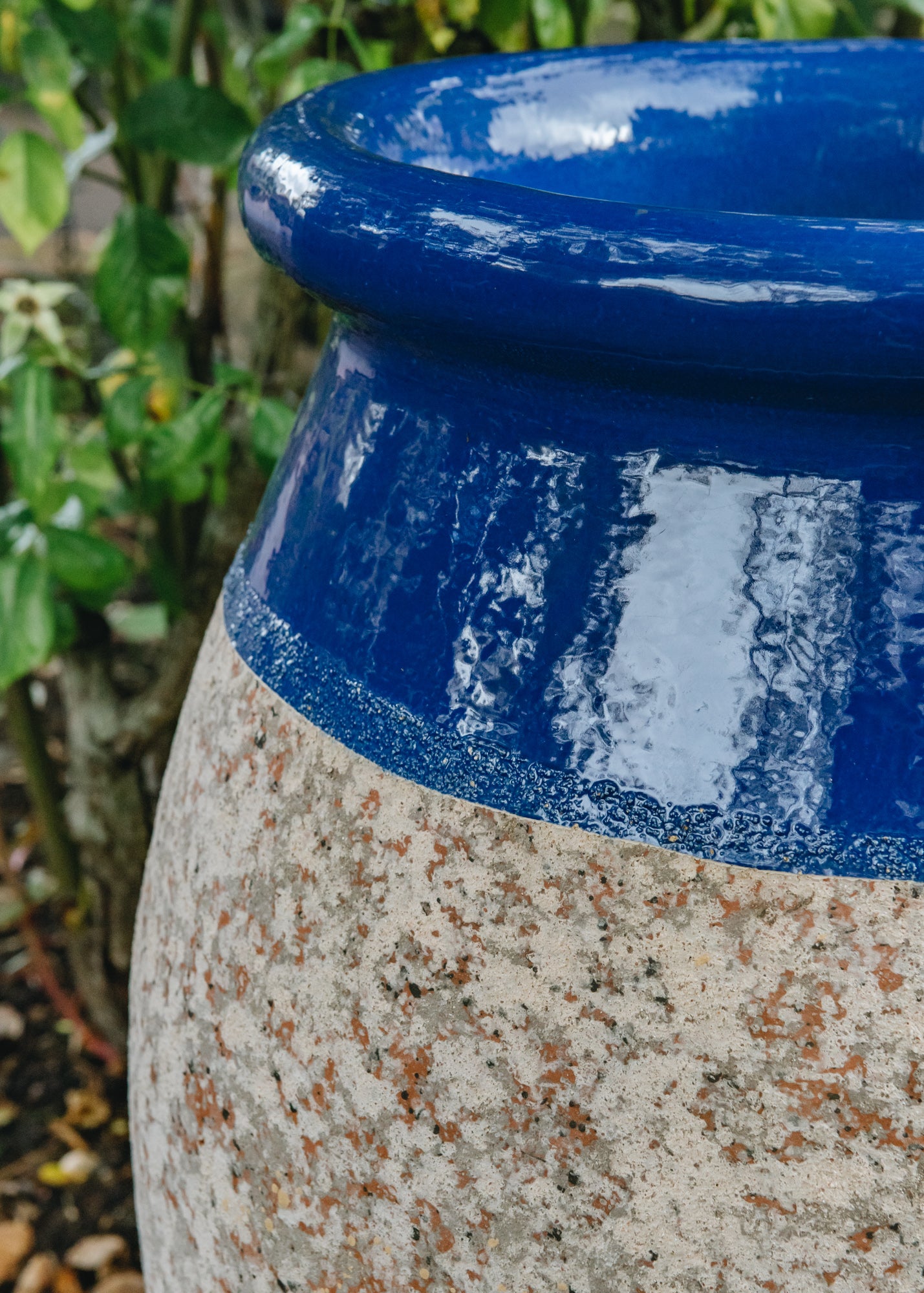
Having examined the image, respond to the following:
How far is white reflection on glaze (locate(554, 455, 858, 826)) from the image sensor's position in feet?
1.88

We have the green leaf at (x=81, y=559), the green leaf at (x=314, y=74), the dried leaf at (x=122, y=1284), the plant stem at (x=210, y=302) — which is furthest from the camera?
the plant stem at (x=210, y=302)

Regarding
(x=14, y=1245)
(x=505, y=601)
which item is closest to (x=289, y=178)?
(x=505, y=601)

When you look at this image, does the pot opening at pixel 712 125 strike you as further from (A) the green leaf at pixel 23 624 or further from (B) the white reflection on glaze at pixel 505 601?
(A) the green leaf at pixel 23 624

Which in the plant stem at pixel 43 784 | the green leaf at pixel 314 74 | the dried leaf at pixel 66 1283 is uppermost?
the green leaf at pixel 314 74

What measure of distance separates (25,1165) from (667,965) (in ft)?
5.32

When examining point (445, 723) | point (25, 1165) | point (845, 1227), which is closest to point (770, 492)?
point (445, 723)

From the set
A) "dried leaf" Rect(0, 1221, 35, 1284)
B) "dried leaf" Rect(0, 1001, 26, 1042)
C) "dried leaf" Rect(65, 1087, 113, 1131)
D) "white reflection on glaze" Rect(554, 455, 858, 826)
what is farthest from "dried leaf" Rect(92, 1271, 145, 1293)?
"white reflection on glaze" Rect(554, 455, 858, 826)

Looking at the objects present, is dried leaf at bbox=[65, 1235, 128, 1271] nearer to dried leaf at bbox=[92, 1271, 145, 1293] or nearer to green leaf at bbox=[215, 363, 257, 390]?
dried leaf at bbox=[92, 1271, 145, 1293]

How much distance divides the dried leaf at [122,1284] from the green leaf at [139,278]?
1.22 meters

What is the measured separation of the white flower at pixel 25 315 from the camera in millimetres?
1586

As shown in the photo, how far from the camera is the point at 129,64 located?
5.77 ft

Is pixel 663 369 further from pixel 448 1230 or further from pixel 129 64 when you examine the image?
A: pixel 129 64

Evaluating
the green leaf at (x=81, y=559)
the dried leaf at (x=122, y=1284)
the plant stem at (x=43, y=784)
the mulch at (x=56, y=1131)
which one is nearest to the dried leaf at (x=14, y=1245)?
the mulch at (x=56, y=1131)

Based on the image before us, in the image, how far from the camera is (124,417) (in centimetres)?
147
